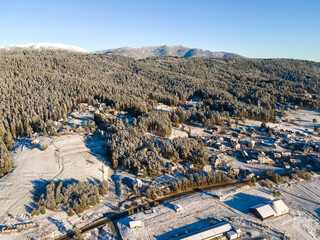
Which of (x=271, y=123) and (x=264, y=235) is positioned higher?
(x=271, y=123)

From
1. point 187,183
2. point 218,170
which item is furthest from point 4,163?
point 218,170

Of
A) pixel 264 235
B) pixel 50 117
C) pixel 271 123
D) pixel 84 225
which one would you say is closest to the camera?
pixel 264 235

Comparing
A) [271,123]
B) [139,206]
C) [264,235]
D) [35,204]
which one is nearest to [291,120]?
[271,123]

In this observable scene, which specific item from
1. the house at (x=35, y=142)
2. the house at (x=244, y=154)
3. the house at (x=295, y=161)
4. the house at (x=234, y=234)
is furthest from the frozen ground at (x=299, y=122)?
the house at (x=35, y=142)

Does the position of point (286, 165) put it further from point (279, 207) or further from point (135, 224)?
point (135, 224)

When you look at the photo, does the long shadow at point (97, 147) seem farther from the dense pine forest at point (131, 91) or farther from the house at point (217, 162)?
the house at point (217, 162)

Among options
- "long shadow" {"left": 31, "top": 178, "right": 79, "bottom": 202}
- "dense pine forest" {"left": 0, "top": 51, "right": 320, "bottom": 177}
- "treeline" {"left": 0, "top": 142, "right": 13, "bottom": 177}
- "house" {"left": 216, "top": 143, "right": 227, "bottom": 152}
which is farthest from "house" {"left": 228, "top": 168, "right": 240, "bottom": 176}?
"treeline" {"left": 0, "top": 142, "right": 13, "bottom": 177}

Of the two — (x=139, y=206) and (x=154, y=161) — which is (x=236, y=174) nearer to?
(x=154, y=161)
